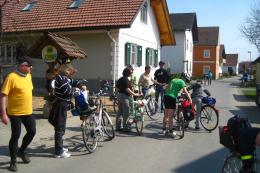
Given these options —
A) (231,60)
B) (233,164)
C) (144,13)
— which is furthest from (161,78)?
(231,60)

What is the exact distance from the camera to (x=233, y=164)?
523cm

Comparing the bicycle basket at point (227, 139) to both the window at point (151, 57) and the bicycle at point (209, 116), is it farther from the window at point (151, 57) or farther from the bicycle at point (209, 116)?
the window at point (151, 57)

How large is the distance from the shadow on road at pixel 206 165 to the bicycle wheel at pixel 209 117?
2.60m

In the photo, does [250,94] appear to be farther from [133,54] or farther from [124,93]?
[124,93]

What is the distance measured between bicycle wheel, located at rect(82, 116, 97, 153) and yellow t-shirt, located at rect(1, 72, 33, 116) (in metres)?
1.50

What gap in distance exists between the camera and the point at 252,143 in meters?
4.68

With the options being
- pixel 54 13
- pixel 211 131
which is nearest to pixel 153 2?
pixel 54 13

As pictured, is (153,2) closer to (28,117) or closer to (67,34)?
(67,34)

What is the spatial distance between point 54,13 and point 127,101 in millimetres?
13729

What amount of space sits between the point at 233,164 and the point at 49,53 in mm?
8791

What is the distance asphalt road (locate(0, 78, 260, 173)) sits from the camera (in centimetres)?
716

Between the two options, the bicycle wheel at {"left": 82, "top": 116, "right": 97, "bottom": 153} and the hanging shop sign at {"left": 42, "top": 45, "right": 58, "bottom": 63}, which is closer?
the bicycle wheel at {"left": 82, "top": 116, "right": 97, "bottom": 153}

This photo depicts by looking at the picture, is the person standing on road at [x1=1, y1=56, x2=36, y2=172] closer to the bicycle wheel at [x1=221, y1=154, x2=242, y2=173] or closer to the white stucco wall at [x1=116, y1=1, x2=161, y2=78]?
the bicycle wheel at [x1=221, y1=154, x2=242, y2=173]

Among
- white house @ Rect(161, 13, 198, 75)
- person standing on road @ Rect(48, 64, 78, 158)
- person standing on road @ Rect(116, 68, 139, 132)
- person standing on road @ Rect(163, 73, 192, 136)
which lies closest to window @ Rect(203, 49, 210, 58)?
white house @ Rect(161, 13, 198, 75)
